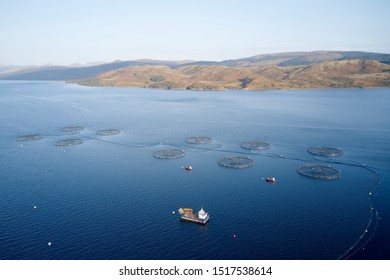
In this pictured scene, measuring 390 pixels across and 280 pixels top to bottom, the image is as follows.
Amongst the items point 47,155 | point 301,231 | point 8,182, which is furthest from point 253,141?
point 8,182

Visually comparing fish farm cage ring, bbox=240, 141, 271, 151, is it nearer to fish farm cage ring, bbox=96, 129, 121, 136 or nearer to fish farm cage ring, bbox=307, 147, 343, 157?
fish farm cage ring, bbox=307, 147, 343, 157

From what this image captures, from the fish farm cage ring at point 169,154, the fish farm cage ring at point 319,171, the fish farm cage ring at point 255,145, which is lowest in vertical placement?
the fish farm cage ring at point 319,171

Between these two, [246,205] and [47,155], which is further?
[47,155]

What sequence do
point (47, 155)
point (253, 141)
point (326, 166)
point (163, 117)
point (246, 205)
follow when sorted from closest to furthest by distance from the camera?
point (246, 205)
point (326, 166)
point (47, 155)
point (253, 141)
point (163, 117)

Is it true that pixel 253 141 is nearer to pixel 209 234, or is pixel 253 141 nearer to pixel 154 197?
pixel 154 197

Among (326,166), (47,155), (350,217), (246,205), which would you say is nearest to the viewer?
(350,217)

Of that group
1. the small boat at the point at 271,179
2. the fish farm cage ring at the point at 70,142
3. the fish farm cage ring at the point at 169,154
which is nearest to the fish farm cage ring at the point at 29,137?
the fish farm cage ring at the point at 70,142

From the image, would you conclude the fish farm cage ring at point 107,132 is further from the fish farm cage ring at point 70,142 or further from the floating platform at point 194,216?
the floating platform at point 194,216
